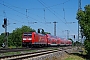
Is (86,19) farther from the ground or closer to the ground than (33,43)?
farther from the ground

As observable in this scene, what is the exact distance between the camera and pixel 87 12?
43.1 meters

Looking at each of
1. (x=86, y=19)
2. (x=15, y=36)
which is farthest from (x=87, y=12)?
(x=15, y=36)

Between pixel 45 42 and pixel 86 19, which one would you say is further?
pixel 45 42

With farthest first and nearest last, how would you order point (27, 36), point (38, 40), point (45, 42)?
point (45, 42)
point (38, 40)
point (27, 36)

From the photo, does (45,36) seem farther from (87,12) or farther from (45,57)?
(45,57)

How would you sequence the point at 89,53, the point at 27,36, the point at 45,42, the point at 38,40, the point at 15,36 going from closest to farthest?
the point at 89,53 → the point at 27,36 → the point at 38,40 → the point at 45,42 → the point at 15,36

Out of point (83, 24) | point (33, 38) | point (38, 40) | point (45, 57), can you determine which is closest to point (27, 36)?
point (33, 38)

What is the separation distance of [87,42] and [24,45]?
46.5ft

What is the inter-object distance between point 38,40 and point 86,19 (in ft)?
43.7

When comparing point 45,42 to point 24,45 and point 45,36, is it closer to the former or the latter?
point 45,36

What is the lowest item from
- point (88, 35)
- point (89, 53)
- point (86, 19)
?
point (89, 53)

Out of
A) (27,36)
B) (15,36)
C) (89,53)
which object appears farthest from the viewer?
(15,36)

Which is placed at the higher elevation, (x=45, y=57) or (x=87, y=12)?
(x=87, y=12)

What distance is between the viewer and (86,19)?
43156 millimetres
